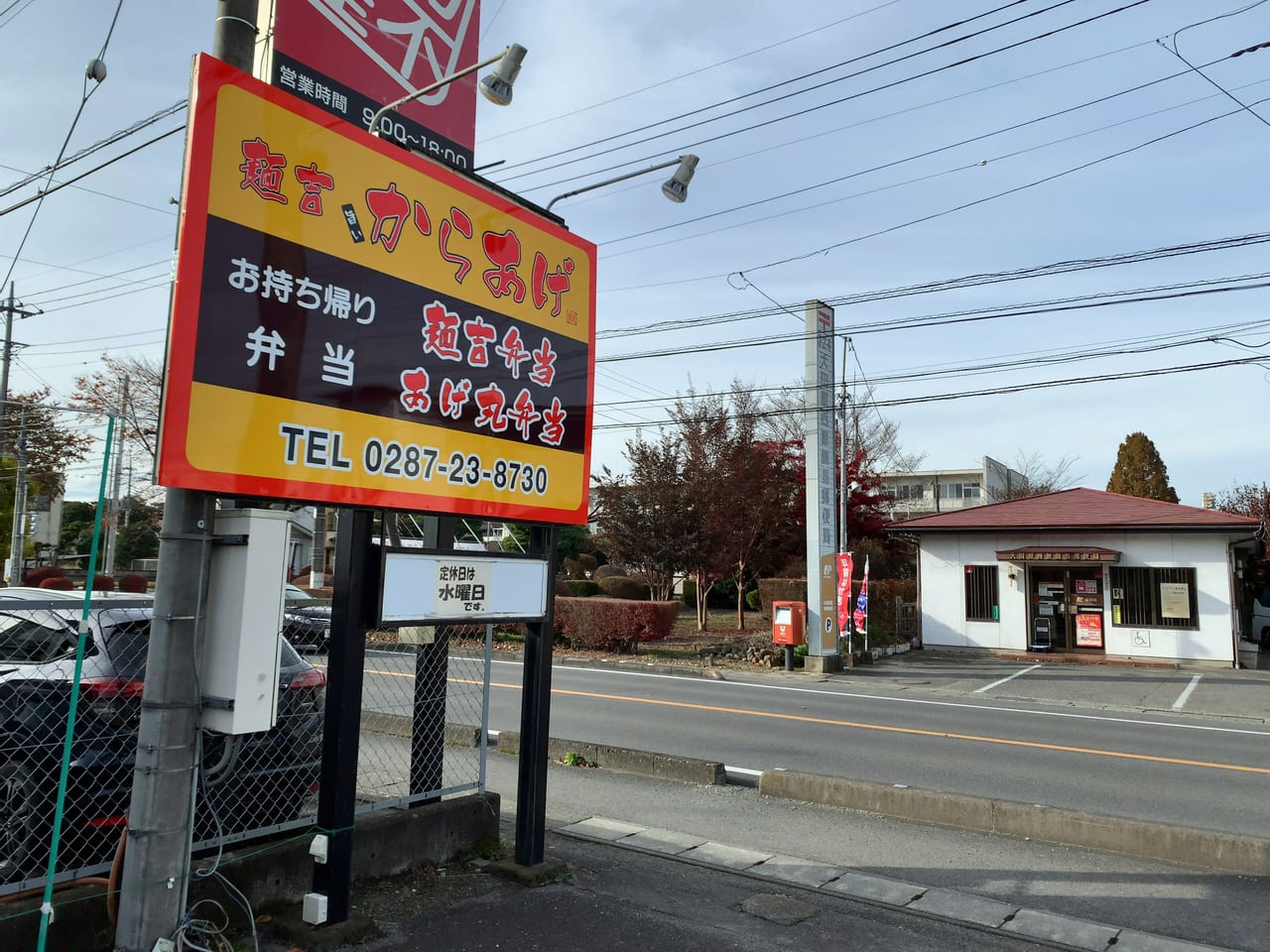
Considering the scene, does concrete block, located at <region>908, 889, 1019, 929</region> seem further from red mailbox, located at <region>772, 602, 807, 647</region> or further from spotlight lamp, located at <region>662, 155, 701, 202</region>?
red mailbox, located at <region>772, 602, 807, 647</region>

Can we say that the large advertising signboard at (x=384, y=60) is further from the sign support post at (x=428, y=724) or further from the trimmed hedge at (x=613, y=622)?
the trimmed hedge at (x=613, y=622)

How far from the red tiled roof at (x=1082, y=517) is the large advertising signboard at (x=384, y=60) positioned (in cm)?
1912

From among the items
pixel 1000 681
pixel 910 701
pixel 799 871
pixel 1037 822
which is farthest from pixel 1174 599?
pixel 799 871

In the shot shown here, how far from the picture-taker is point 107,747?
4.82 m

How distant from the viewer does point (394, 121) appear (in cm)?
562

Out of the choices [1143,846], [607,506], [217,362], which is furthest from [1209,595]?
[217,362]

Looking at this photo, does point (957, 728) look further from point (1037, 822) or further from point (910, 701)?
point (1037, 822)

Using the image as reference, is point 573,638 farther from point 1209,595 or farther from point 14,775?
point 14,775

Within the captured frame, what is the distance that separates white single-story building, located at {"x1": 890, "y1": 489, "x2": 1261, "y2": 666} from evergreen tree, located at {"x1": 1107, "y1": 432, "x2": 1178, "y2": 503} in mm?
19315

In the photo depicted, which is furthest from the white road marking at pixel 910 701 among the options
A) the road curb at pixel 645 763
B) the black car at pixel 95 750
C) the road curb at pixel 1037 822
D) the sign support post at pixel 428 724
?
the black car at pixel 95 750

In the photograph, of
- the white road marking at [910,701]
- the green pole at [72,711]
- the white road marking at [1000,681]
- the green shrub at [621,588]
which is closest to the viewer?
the green pole at [72,711]

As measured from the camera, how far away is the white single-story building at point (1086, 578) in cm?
2011

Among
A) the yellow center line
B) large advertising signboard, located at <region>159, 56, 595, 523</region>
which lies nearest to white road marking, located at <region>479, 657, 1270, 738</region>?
the yellow center line

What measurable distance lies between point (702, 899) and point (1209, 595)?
19.4 m
